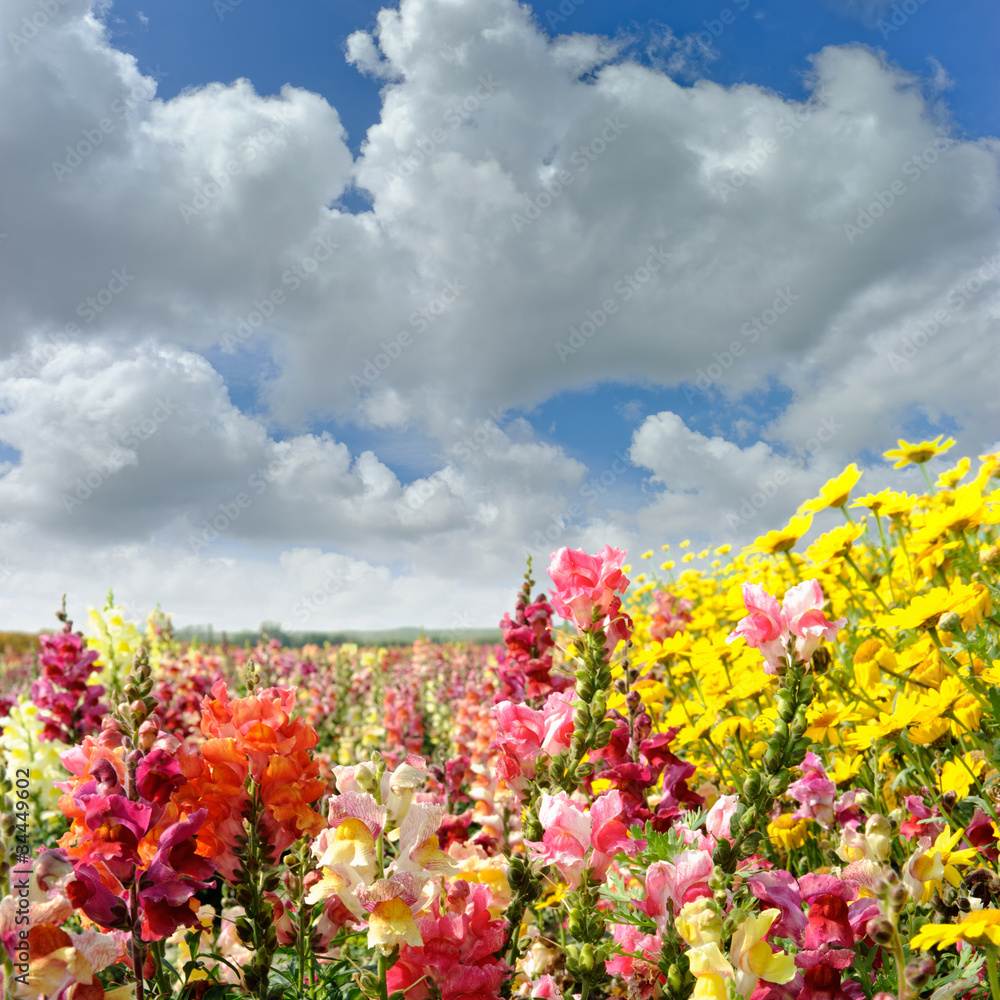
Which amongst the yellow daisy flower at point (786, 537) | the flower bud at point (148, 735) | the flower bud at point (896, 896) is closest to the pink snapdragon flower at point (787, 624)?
the flower bud at point (896, 896)

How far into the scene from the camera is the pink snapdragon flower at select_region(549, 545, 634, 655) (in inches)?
67.3

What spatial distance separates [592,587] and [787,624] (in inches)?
16.8

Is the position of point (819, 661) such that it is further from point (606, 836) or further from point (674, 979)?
point (674, 979)

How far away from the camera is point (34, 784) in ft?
15.9

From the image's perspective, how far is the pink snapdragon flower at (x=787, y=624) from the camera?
148 cm

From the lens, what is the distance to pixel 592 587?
1730 millimetres

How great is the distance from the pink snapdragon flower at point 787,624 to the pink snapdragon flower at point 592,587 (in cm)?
28

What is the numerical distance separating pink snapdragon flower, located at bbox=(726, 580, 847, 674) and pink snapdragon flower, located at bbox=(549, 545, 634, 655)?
282 mm

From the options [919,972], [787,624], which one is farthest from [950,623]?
[919,972]

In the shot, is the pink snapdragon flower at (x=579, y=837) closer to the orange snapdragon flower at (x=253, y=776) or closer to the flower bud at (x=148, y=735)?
the orange snapdragon flower at (x=253, y=776)

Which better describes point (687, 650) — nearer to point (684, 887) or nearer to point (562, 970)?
point (562, 970)

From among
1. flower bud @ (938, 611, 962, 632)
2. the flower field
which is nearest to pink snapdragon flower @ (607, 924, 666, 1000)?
the flower field

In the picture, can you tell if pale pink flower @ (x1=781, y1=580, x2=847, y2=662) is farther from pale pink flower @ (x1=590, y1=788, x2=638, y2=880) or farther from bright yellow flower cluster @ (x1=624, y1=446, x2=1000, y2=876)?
pale pink flower @ (x1=590, y1=788, x2=638, y2=880)

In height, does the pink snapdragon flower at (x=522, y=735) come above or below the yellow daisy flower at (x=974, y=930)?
above
